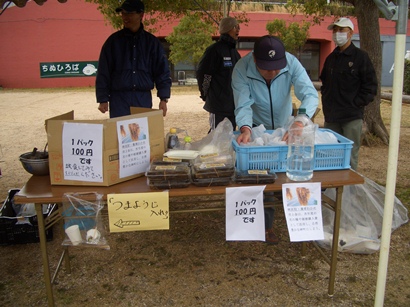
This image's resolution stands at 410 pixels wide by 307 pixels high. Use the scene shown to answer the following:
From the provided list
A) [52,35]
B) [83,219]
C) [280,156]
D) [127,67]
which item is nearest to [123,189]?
[83,219]

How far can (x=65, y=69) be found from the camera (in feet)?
63.8

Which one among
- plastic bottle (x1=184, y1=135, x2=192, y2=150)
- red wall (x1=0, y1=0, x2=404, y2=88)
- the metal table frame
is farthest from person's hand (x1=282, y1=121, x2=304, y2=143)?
red wall (x1=0, y1=0, x2=404, y2=88)

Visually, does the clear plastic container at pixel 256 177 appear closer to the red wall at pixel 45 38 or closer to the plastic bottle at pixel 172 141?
the plastic bottle at pixel 172 141

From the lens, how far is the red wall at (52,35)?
18.7 metres

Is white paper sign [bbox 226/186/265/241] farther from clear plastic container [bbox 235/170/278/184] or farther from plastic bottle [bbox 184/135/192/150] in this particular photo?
plastic bottle [bbox 184/135/192/150]

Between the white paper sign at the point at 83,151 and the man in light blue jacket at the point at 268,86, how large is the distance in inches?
32.1

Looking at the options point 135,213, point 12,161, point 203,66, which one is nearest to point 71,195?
point 135,213

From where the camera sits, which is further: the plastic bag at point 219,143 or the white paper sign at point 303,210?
the plastic bag at point 219,143

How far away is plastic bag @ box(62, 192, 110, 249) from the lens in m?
1.81

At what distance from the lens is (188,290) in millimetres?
2361

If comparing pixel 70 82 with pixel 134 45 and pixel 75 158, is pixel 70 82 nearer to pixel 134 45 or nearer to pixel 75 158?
pixel 134 45

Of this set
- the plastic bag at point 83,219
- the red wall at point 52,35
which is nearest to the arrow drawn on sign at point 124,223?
the plastic bag at point 83,219

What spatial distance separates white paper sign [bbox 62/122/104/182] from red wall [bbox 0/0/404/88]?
705 inches

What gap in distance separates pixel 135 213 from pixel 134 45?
2005 mm
